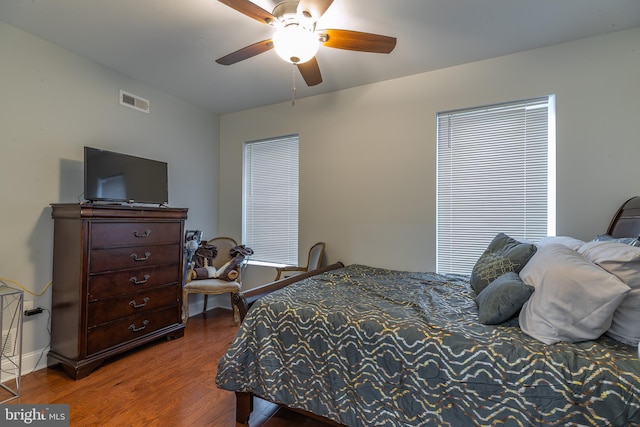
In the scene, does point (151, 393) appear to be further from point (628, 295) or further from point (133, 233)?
point (628, 295)

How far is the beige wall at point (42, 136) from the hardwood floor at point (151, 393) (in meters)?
0.55

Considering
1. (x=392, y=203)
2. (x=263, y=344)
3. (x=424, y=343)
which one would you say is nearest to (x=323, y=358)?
(x=263, y=344)

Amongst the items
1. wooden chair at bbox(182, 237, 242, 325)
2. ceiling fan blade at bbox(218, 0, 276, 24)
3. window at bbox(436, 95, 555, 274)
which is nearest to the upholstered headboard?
window at bbox(436, 95, 555, 274)

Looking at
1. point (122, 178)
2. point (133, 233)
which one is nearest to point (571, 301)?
point (133, 233)

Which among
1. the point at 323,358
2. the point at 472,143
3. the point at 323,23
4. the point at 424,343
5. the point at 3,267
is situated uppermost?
the point at 323,23

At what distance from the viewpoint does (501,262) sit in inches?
70.4

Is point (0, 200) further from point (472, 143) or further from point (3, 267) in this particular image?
point (472, 143)

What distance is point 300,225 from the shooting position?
3.39m

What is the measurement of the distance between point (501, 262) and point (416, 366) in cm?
95

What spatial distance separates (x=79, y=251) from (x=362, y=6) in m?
2.65

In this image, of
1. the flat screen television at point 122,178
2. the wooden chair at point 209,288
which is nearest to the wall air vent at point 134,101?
the flat screen television at point 122,178

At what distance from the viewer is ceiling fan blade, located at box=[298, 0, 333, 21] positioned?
1.47 meters

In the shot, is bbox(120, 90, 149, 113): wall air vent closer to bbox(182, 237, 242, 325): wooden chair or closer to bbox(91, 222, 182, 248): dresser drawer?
bbox(91, 222, 182, 248): dresser drawer

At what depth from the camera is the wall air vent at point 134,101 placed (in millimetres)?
2834
